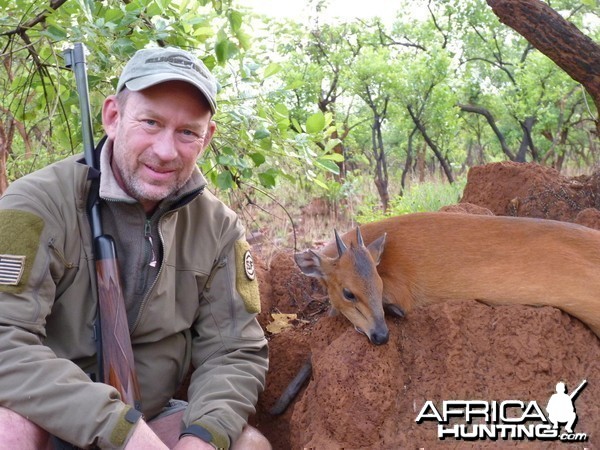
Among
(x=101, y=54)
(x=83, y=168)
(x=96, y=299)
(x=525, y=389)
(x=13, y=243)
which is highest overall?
(x=101, y=54)

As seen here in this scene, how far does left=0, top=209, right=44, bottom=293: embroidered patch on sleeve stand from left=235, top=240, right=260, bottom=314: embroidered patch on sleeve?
1088 mm

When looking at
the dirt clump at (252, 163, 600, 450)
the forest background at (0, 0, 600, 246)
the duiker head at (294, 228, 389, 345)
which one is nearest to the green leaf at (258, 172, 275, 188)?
the forest background at (0, 0, 600, 246)

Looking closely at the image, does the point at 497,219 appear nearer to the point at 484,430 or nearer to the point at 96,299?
the point at 484,430

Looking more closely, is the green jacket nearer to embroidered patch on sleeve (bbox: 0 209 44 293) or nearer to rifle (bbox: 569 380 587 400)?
embroidered patch on sleeve (bbox: 0 209 44 293)

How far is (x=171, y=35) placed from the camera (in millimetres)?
5082

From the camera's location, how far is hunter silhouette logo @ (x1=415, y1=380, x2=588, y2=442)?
329 centimetres

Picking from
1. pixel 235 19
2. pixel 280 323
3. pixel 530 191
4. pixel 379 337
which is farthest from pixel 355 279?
pixel 530 191

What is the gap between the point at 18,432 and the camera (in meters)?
2.96

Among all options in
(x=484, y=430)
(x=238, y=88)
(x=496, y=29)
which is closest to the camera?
(x=484, y=430)

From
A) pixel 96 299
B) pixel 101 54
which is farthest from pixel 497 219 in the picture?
pixel 101 54

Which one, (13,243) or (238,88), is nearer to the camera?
(13,243)

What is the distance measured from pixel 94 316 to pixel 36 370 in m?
0.46

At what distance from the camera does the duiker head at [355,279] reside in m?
3.77

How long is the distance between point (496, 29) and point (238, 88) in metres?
17.7
